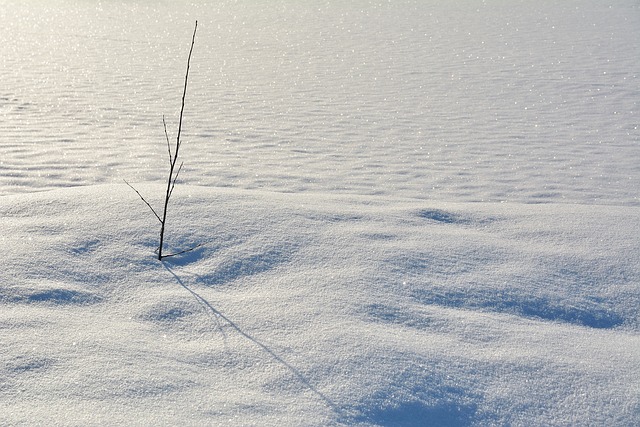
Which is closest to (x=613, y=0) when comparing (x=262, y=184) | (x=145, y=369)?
(x=262, y=184)

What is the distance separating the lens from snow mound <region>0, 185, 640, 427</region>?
1.93 metres

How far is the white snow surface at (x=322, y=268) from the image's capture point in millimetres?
1967

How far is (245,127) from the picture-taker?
678cm

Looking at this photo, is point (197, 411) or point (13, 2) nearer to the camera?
point (197, 411)

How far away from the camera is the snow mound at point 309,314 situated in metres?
1.93

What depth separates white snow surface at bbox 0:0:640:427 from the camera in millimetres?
1967

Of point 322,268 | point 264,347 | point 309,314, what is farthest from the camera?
point 322,268

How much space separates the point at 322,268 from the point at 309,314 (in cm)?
41

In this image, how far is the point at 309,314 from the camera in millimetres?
2420

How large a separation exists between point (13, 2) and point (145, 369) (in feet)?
60.7

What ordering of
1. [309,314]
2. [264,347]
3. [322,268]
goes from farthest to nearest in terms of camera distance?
[322,268] → [309,314] → [264,347]

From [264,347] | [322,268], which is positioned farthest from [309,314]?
[322,268]

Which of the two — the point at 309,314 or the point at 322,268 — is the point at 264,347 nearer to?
the point at 309,314

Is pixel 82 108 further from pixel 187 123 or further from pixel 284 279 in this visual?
pixel 284 279
